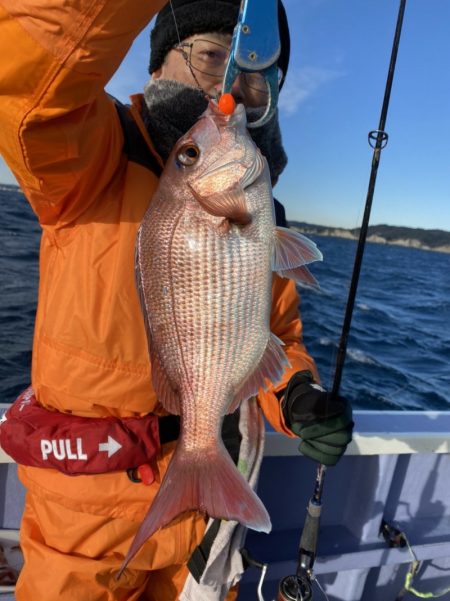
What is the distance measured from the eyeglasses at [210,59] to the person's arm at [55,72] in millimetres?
808

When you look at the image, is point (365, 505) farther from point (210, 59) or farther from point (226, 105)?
point (210, 59)

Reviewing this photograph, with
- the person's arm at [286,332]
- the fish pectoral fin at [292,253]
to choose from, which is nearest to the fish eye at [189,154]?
the fish pectoral fin at [292,253]

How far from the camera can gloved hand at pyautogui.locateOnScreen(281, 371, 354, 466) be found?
1.81m

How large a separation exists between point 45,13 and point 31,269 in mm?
11740

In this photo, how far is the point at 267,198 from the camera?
150 centimetres

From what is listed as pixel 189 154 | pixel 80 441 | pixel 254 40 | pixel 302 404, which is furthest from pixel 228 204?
pixel 80 441

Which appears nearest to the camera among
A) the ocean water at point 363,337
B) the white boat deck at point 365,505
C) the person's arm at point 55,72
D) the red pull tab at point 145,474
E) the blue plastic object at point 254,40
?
the person's arm at point 55,72

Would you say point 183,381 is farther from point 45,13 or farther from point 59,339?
point 45,13

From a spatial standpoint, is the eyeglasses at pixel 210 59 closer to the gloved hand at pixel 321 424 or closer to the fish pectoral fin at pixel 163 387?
the fish pectoral fin at pixel 163 387

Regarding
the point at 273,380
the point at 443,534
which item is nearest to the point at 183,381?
the point at 273,380

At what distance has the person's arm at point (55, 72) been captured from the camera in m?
1.03

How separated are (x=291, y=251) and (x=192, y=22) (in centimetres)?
133

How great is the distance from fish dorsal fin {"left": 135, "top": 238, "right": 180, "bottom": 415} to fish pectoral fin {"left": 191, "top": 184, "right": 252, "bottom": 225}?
0.24 m

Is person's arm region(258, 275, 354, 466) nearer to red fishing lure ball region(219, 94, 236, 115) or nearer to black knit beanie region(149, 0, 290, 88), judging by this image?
red fishing lure ball region(219, 94, 236, 115)
